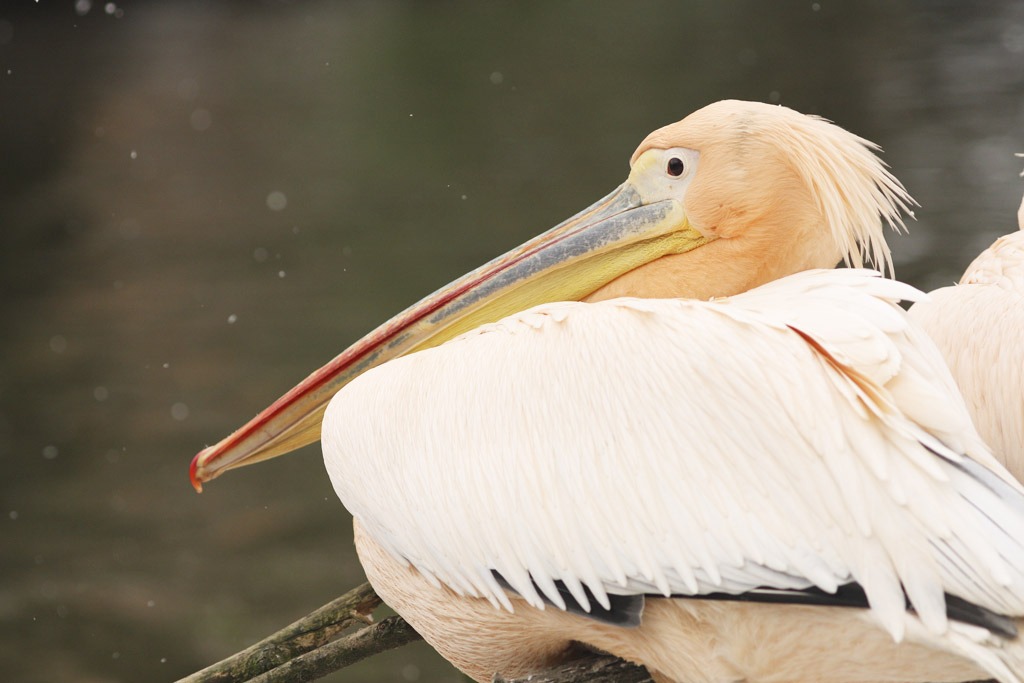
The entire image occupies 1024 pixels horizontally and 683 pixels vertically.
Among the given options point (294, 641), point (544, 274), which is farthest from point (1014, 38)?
point (294, 641)

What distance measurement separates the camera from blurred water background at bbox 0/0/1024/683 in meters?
5.21

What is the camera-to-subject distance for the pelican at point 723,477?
1562mm

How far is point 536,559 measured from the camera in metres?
1.76

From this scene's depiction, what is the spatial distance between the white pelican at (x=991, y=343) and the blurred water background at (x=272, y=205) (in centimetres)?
304

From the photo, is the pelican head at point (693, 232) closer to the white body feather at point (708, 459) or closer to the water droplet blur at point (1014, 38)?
the white body feather at point (708, 459)

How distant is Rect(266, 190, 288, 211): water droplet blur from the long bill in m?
7.14

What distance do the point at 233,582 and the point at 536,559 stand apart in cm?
363

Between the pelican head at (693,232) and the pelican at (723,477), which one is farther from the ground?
the pelican head at (693,232)

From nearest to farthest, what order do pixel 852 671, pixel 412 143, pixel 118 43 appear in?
pixel 852 671 < pixel 412 143 < pixel 118 43

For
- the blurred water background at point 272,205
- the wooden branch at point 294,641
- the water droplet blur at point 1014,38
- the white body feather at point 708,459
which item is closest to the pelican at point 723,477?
the white body feather at point 708,459

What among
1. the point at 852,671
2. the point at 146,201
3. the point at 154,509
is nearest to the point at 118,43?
the point at 146,201

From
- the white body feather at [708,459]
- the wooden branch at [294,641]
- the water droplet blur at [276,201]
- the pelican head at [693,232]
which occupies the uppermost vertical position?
the water droplet blur at [276,201]

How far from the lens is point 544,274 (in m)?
2.27

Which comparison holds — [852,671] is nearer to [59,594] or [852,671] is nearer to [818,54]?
[59,594]
